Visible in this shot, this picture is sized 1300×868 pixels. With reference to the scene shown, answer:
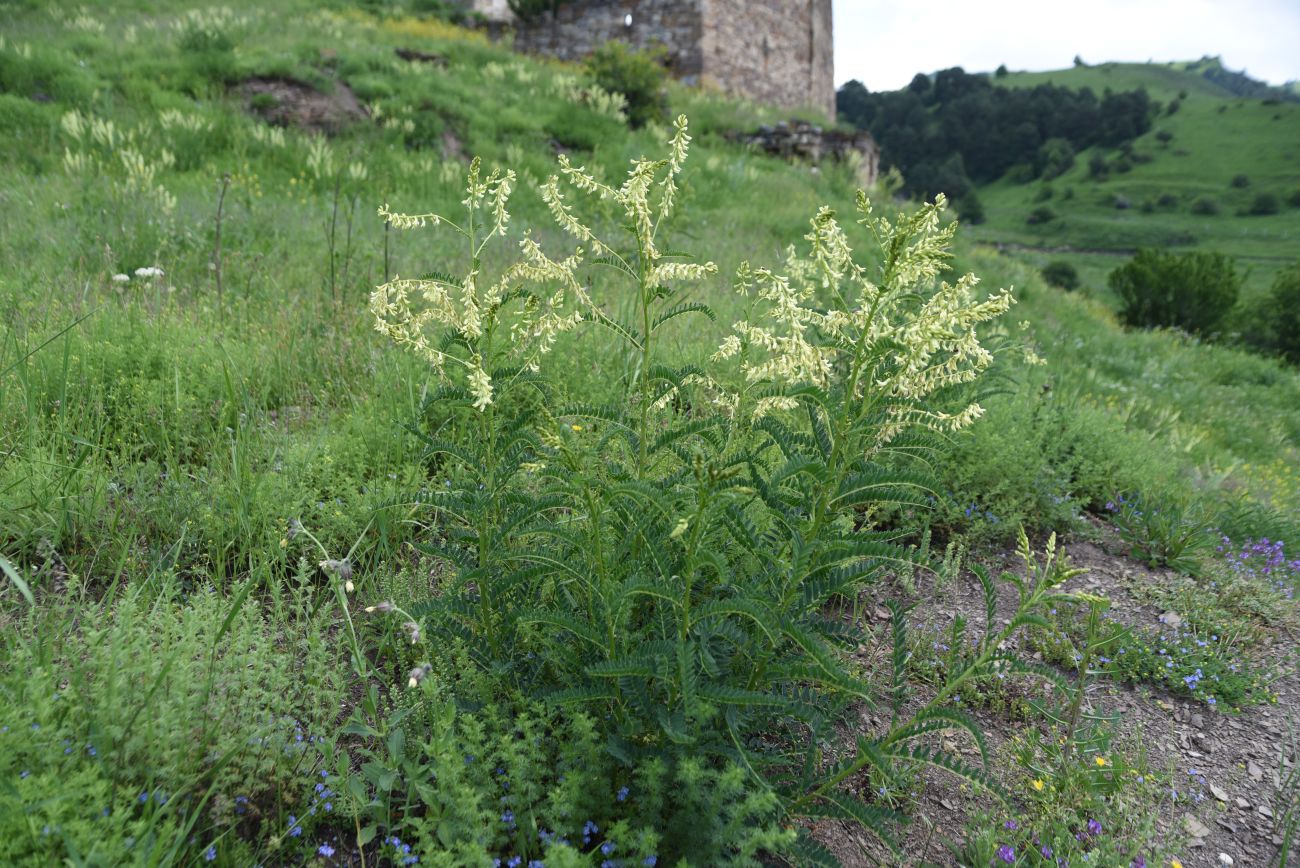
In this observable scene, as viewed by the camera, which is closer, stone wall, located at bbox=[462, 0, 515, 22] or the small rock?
the small rock

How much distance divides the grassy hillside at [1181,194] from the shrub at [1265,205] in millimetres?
273

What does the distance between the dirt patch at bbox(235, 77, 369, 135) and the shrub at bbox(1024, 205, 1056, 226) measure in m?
70.9

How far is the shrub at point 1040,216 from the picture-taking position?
6637 centimetres

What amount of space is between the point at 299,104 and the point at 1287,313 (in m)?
22.4

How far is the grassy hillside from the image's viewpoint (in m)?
56.8

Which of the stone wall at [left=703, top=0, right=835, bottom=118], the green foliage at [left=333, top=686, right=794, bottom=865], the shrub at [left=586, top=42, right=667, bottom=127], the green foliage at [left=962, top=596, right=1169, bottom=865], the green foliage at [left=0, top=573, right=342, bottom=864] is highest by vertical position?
the stone wall at [left=703, top=0, right=835, bottom=118]

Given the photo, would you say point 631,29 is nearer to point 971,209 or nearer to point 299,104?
point 299,104

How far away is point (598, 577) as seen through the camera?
187 cm

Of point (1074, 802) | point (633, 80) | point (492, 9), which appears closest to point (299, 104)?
point (633, 80)

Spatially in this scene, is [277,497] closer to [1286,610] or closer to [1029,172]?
[1286,610]

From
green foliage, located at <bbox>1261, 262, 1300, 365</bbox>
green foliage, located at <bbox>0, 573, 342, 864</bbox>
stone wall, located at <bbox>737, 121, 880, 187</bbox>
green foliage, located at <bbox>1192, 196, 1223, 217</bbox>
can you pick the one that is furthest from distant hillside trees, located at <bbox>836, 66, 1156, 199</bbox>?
green foliage, located at <bbox>0, 573, 342, 864</bbox>

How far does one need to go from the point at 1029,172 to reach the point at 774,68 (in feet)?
229

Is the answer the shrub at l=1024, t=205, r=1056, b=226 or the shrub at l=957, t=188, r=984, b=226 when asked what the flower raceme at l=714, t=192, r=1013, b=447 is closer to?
the shrub at l=957, t=188, r=984, b=226

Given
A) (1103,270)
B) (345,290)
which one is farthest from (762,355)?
(1103,270)
